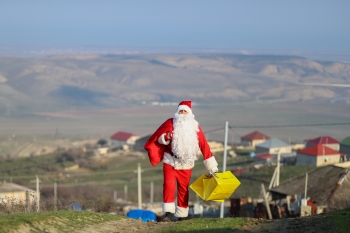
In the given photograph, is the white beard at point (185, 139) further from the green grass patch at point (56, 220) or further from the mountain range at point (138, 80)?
the mountain range at point (138, 80)

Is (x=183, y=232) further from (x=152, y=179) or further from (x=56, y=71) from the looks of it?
(x=56, y=71)

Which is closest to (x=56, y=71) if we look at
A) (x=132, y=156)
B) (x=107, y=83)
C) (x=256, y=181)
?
(x=107, y=83)

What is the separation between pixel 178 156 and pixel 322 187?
507 inches

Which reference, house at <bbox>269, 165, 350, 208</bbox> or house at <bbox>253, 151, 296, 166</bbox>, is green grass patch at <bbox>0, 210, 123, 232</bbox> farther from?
house at <bbox>253, 151, 296, 166</bbox>

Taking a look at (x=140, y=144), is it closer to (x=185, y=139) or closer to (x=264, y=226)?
(x=185, y=139)

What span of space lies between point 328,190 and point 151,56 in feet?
524

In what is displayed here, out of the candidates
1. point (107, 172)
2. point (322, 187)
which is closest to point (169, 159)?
point (322, 187)

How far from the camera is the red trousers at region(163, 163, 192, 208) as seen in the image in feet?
36.9

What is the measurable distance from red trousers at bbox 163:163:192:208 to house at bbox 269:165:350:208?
9.43 meters

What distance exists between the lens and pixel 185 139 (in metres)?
11.4

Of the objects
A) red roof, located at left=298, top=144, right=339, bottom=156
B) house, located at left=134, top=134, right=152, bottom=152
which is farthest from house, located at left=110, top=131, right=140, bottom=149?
red roof, located at left=298, top=144, right=339, bottom=156

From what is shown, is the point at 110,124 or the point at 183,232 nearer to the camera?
the point at 183,232

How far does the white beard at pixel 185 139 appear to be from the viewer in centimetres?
1127

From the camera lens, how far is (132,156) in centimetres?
6569
